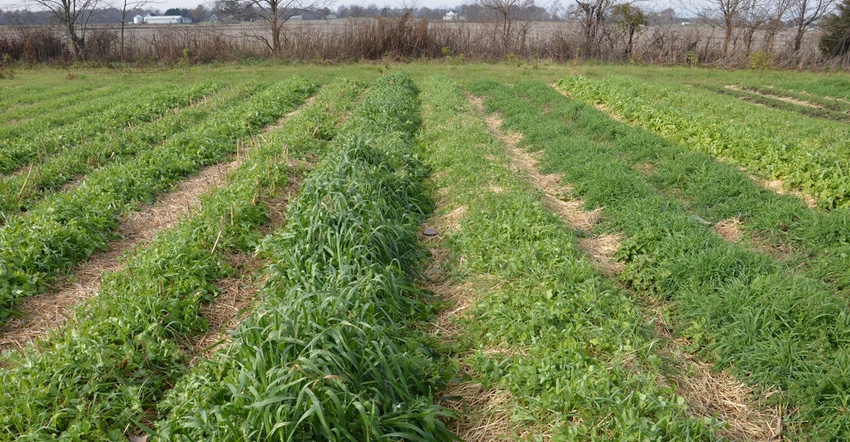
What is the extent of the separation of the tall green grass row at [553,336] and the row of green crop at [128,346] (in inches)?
84.1

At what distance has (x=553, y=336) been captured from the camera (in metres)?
3.79

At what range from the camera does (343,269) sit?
13.7ft

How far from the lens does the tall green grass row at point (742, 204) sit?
5273 millimetres

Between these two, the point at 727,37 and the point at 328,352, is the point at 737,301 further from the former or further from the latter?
the point at 727,37

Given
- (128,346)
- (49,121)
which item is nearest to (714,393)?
(128,346)

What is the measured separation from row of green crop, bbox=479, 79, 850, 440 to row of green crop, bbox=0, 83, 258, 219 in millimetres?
6998

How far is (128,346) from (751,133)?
9.40 metres

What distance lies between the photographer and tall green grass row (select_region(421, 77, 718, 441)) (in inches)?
121

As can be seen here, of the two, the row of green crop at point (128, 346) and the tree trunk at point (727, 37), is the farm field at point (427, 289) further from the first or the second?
the tree trunk at point (727, 37)

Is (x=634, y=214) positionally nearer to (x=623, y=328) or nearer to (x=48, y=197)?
(x=623, y=328)

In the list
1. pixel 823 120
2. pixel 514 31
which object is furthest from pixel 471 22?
pixel 823 120

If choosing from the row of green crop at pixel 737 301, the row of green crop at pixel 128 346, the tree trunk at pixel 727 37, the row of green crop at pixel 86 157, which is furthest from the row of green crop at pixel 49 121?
the tree trunk at pixel 727 37

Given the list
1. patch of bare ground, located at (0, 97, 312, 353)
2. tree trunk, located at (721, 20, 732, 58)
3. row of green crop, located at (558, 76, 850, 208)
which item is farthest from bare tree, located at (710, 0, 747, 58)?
patch of bare ground, located at (0, 97, 312, 353)

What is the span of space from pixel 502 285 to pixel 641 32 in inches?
989
